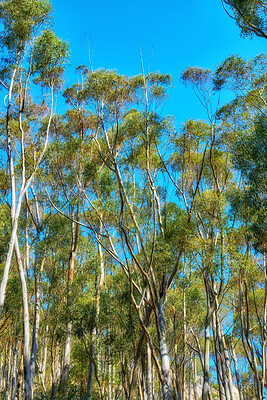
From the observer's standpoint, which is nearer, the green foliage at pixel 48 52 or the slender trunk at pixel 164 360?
the slender trunk at pixel 164 360

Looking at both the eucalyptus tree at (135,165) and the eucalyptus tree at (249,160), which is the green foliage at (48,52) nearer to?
the eucalyptus tree at (135,165)

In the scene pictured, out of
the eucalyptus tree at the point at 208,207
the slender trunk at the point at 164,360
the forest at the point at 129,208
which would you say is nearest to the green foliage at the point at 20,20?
the forest at the point at 129,208

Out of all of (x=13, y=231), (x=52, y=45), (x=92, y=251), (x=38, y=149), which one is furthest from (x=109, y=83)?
(x=92, y=251)

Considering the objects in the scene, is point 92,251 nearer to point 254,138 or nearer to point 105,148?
point 105,148

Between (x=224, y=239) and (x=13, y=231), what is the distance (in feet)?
24.4

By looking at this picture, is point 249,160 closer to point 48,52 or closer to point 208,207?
point 208,207

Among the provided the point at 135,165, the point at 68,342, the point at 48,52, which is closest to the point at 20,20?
the point at 48,52

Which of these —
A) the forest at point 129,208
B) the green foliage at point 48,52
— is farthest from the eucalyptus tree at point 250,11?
the green foliage at point 48,52

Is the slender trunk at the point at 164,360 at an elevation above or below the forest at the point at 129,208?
below

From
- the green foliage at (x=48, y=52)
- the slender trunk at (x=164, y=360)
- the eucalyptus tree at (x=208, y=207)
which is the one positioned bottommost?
the slender trunk at (x=164, y=360)

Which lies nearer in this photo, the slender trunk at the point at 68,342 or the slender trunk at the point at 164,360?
the slender trunk at the point at 164,360

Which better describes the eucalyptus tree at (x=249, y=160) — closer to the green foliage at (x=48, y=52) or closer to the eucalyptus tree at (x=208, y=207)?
the eucalyptus tree at (x=208, y=207)

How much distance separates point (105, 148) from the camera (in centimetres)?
1655

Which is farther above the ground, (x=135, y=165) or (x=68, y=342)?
(x=135, y=165)
